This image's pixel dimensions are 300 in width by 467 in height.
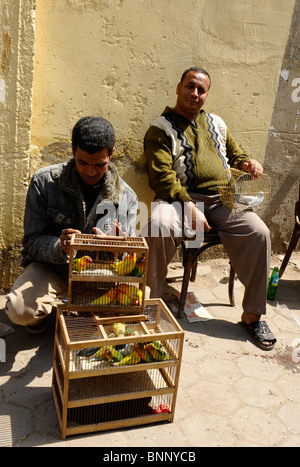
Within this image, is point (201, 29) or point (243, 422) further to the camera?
point (201, 29)

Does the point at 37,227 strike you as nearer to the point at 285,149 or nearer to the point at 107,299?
the point at 107,299

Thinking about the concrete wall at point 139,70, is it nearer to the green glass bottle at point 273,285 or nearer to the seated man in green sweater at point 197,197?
the seated man in green sweater at point 197,197

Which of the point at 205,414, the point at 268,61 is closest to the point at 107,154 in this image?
the point at 205,414

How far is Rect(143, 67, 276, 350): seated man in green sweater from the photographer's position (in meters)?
3.67

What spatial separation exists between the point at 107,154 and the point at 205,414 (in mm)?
1704

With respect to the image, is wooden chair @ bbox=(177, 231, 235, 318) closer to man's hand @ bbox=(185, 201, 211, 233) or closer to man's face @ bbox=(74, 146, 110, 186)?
man's hand @ bbox=(185, 201, 211, 233)

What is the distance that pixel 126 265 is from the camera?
2611mm

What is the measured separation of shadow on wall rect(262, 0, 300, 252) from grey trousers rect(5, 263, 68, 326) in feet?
9.09

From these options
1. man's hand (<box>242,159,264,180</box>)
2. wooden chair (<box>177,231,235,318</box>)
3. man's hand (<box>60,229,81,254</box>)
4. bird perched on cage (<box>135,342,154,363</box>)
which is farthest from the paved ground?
man's hand (<box>242,159,264,180</box>)

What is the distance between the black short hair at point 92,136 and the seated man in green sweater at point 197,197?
3.31 feet

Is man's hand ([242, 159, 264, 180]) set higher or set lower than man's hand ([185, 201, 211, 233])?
higher

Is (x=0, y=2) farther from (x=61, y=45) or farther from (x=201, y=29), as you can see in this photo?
(x=201, y=29)

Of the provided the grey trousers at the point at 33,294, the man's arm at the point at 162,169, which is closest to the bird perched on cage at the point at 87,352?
the grey trousers at the point at 33,294
